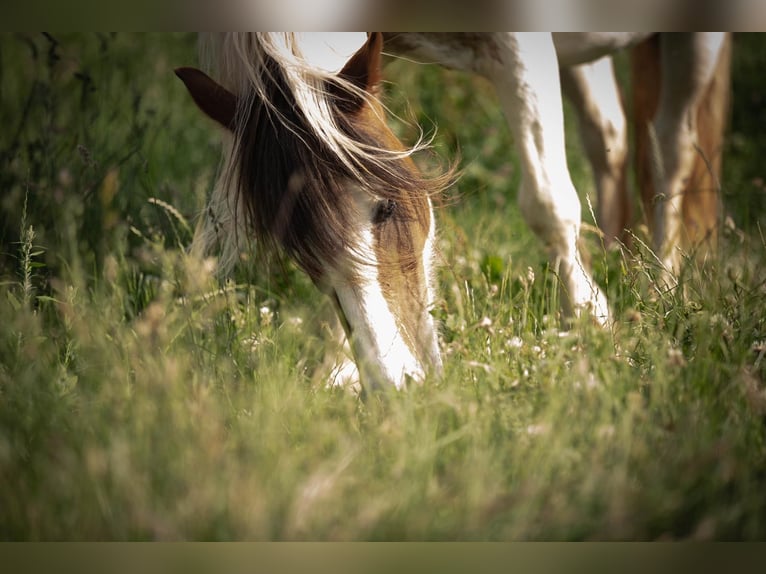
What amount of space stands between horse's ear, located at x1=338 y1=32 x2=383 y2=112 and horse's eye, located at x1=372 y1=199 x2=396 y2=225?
246 mm

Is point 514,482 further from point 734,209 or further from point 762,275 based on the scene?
point 734,209

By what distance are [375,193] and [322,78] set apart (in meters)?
0.30

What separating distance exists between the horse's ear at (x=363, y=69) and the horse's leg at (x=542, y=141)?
0.56m

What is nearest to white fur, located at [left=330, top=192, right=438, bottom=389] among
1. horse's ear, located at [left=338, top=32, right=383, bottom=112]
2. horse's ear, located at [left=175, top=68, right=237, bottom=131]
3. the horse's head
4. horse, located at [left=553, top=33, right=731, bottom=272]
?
the horse's head

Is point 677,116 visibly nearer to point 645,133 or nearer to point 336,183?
point 645,133

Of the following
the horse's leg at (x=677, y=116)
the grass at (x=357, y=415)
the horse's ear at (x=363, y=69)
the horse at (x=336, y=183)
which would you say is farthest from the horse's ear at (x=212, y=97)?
the horse's leg at (x=677, y=116)

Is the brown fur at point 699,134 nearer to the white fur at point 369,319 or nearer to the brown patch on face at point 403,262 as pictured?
the brown patch on face at point 403,262

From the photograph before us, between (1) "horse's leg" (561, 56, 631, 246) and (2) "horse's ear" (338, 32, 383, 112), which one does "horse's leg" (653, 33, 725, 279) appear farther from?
(2) "horse's ear" (338, 32, 383, 112)

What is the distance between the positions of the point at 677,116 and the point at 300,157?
1.69m

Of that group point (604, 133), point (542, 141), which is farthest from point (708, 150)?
point (542, 141)

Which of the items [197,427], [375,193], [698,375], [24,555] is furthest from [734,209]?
[24,555]

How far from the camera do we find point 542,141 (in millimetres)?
2273

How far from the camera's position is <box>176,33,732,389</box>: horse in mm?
1696

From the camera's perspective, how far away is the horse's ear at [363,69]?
1783 millimetres
